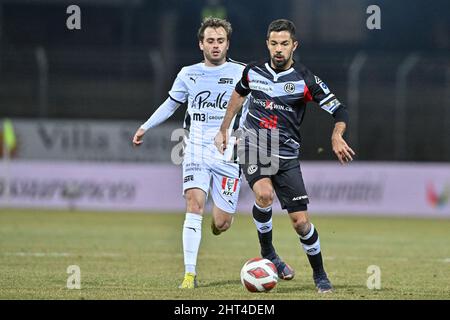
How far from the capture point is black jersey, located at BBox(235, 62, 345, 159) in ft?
29.5

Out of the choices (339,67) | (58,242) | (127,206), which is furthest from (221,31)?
(339,67)

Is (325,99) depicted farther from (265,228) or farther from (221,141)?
(265,228)

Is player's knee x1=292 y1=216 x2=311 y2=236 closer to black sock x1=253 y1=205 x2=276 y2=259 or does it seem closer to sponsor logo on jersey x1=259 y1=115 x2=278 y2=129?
sponsor logo on jersey x1=259 y1=115 x2=278 y2=129

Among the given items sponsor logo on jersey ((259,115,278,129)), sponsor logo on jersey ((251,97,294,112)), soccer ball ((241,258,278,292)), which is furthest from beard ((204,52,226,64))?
soccer ball ((241,258,278,292))

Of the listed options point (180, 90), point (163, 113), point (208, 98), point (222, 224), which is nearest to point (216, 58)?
point (208, 98)

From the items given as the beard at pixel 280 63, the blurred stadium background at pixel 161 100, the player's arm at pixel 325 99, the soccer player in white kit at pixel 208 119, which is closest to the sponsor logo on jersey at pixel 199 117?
the soccer player in white kit at pixel 208 119

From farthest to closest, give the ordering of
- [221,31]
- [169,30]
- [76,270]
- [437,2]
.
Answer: [437,2], [169,30], [76,270], [221,31]

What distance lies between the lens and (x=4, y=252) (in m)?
12.6

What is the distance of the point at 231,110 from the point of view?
9.42m

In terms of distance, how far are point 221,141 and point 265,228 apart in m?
1.30

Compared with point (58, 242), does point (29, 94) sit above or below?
above

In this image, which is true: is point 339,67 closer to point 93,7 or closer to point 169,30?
point 169,30

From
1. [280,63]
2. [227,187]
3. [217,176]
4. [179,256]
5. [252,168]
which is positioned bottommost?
[179,256]

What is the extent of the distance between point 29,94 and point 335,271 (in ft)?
55.5
